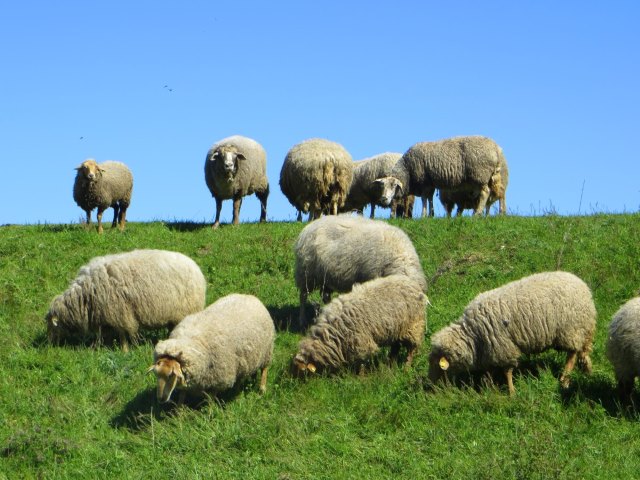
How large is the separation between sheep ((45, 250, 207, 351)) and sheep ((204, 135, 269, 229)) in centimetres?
682

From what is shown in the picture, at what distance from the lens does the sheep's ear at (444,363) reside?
10.1 m

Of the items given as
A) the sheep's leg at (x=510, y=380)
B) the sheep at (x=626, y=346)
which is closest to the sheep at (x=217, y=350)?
the sheep's leg at (x=510, y=380)

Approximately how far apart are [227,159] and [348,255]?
8.11 meters

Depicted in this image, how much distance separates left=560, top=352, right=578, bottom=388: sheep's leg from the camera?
9.89 metres

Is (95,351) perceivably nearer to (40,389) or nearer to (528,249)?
(40,389)

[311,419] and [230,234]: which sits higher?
[230,234]

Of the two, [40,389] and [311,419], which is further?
[40,389]

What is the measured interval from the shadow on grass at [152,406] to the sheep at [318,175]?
980cm

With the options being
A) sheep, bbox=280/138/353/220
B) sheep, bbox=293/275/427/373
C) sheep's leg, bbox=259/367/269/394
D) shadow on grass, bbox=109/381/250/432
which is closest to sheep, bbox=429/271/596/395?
sheep, bbox=293/275/427/373

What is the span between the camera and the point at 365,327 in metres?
10.7

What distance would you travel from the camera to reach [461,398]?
9.73m

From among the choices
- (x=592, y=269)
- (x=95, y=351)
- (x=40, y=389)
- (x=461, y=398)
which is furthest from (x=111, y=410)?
(x=592, y=269)

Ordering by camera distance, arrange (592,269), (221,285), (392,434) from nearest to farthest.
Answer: (392,434) < (592,269) < (221,285)

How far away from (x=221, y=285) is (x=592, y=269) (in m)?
5.70
